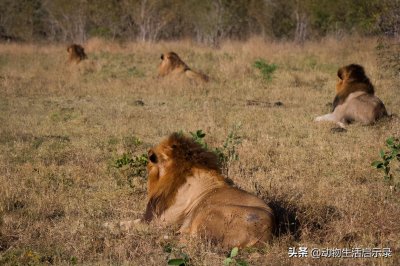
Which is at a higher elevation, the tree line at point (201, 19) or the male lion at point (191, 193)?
the tree line at point (201, 19)

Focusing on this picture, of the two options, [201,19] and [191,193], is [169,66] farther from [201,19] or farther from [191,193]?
[201,19]

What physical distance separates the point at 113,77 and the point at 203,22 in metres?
18.3

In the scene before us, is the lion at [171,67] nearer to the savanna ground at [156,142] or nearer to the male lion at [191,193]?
the savanna ground at [156,142]

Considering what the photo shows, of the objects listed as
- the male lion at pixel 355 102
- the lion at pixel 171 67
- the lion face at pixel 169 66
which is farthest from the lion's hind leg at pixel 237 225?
the lion face at pixel 169 66

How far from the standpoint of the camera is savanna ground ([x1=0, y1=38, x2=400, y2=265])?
518 centimetres

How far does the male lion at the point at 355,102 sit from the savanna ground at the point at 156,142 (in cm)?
32

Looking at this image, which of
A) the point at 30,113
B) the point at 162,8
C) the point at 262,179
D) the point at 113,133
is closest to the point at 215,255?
the point at 262,179

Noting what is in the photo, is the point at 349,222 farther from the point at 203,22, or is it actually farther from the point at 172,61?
the point at 203,22

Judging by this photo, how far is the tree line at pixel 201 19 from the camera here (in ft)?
109

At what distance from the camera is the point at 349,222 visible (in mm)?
5652

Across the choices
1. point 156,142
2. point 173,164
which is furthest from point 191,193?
point 156,142

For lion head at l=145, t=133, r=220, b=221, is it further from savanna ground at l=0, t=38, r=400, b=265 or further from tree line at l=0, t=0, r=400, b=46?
tree line at l=0, t=0, r=400, b=46

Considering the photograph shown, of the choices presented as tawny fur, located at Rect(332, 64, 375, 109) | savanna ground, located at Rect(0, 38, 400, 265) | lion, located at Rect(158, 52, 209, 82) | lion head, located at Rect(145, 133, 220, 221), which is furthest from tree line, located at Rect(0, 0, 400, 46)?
lion head, located at Rect(145, 133, 220, 221)

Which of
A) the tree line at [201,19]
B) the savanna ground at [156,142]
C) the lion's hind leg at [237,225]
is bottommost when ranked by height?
the savanna ground at [156,142]
